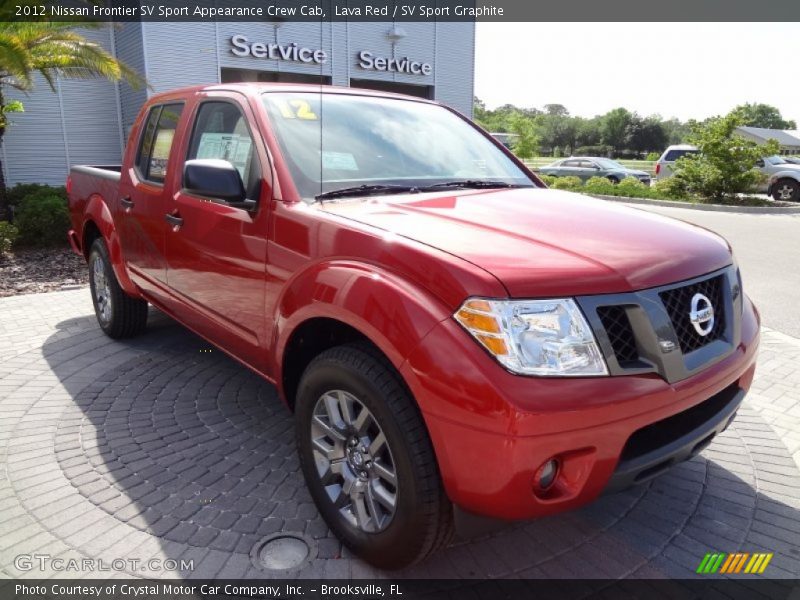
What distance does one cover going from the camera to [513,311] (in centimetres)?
195

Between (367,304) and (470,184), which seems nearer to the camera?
(367,304)

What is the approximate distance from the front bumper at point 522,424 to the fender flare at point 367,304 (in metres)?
0.07

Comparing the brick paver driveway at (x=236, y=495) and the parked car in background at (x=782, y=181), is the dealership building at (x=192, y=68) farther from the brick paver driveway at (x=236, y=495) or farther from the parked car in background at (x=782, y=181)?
the parked car in background at (x=782, y=181)

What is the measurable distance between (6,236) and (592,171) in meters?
22.4

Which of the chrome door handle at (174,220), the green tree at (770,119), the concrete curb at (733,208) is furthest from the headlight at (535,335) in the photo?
the green tree at (770,119)

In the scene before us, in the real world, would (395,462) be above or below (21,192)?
below

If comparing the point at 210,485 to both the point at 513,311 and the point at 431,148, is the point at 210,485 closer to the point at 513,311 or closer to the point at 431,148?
the point at 513,311

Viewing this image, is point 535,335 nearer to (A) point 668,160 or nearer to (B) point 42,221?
(B) point 42,221

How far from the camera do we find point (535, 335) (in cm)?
196

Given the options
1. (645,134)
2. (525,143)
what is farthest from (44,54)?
(645,134)

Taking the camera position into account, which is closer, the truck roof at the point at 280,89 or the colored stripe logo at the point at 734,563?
the colored stripe logo at the point at 734,563

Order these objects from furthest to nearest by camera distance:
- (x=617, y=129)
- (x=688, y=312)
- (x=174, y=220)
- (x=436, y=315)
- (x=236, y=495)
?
1. (x=617, y=129)
2. (x=174, y=220)
3. (x=236, y=495)
4. (x=688, y=312)
5. (x=436, y=315)

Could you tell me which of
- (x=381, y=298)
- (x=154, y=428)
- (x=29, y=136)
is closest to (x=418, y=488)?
(x=381, y=298)

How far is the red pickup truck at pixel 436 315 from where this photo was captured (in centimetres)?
195
